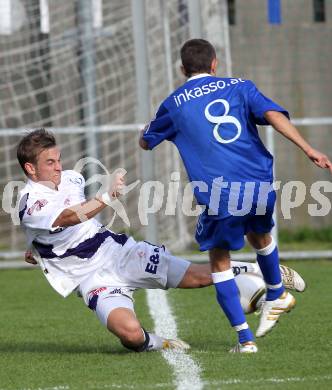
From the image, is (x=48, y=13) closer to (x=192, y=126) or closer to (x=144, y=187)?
(x=144, y=187)

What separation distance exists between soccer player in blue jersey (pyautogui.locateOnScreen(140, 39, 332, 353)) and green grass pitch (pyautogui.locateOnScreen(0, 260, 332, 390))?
35 cm

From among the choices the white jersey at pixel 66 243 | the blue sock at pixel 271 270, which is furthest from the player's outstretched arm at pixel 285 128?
the white jersey at pixel 66 243

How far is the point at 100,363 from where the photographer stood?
612 centimetres

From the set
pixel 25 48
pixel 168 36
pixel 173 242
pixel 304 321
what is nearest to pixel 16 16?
pixel 25 48

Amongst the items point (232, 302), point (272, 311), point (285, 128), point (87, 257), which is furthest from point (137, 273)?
point (285, 128)

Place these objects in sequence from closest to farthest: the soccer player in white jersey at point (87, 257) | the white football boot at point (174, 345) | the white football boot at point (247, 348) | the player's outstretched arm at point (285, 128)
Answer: the player's outstretched arm at point (285, 128), the white football boot at point (247, 348), the soccer player in white jersey at point (87, 257), the white football boot at point (174, 345)

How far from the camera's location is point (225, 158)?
620 centimetres

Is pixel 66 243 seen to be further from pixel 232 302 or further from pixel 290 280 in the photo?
pixel 290 280

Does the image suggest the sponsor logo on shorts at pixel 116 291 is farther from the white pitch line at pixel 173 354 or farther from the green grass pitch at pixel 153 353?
the white pitch line at pixel 173 354

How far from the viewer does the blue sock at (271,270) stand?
6480mm

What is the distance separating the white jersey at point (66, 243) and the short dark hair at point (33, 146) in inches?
5.9

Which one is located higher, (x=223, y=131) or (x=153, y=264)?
(x=223, y=131)

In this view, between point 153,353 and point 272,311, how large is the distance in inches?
27.4

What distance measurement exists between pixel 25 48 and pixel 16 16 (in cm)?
34
